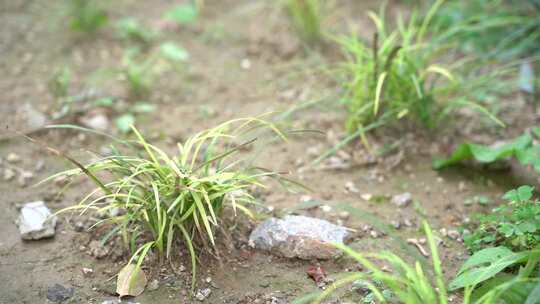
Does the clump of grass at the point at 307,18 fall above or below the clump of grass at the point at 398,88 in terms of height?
above

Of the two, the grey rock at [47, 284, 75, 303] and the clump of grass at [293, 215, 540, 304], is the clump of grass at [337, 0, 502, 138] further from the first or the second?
the grey rock at [47, 284, 75, 303]

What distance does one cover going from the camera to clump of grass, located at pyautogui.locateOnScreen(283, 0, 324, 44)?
126 inches

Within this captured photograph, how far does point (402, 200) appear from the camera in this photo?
2.37 m

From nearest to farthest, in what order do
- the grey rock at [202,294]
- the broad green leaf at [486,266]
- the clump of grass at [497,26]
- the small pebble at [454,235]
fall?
the broad green leaf at [486,266] → the grey rock at [202,294] → the small pebble at [454,235] → the clump of grass at [497,26]

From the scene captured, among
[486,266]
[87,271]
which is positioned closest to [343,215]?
[486,266]

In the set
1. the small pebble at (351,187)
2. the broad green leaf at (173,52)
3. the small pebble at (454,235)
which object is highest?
the broad green leaf at (173,52)

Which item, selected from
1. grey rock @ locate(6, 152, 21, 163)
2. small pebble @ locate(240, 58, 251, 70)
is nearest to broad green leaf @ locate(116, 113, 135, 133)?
grey rock @ locate(6, 152, 21, 163)

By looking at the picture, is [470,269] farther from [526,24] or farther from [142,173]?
[526,24]

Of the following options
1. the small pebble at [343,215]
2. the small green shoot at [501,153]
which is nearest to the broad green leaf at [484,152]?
the small green shoot at [501,153]

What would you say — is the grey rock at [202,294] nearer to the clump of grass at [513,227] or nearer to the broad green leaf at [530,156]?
the clump of grass at [513,227]

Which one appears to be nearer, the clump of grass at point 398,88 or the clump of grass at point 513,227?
the clump of grass at point 513,227

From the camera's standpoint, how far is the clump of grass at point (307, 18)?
3189 millimetres

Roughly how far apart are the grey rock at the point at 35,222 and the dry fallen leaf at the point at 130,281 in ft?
1.18

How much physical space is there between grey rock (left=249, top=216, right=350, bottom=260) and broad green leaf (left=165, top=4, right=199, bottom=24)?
74.7 inches
